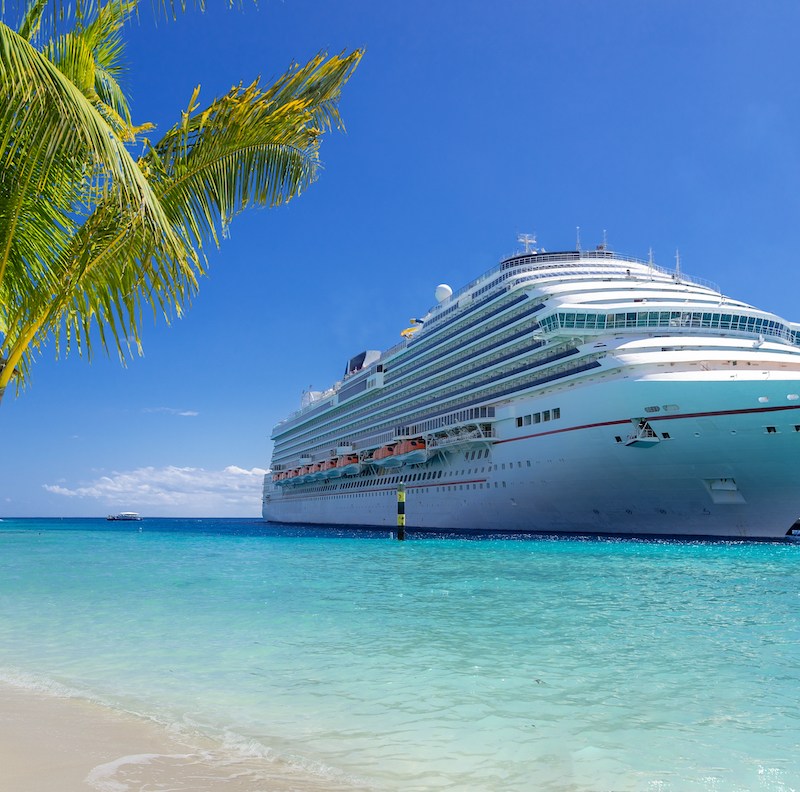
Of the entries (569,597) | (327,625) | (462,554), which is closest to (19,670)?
(327,625)

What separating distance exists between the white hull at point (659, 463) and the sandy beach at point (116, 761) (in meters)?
27.3

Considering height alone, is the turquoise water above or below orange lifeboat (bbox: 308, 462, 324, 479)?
below

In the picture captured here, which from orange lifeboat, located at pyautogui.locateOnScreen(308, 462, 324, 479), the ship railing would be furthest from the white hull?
orange lifeboat, located at pyautogui.locateOnScreen(308, 462, 324, 479)

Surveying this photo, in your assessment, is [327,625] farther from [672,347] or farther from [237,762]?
[672,347]

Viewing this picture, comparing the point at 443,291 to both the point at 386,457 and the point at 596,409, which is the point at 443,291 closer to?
the point at 386,457

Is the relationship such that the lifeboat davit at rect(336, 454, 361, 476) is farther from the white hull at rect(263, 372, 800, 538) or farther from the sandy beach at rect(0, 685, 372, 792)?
the sandy beach at rect(0, 685, 372, 792)

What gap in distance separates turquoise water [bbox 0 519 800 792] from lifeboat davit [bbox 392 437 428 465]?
32.7m

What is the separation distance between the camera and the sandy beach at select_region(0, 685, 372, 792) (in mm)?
3971

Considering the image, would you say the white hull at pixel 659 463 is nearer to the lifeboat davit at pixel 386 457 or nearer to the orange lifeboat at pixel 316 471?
the lifeboat davit at pixel 386 457

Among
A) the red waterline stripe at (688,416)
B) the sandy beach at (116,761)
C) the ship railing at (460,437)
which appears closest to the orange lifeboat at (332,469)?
the ship railing at (460,437)

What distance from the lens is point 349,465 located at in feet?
212

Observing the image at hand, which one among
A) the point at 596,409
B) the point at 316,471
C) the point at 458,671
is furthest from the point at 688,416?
the point at 316,471

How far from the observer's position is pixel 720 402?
28.2 m

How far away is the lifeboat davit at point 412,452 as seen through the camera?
5029cm
